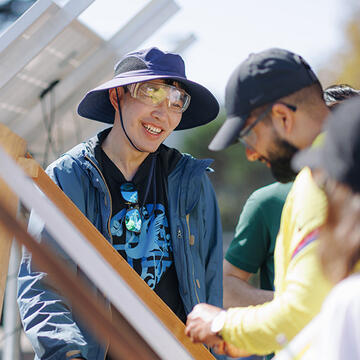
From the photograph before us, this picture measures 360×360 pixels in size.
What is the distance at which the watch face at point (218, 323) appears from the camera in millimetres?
1685

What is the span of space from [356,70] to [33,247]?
1866 centimetres

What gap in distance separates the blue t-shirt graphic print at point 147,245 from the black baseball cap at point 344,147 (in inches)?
47.9

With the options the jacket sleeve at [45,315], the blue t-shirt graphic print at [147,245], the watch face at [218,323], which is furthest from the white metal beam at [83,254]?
the blue t-shirt graphic print at [147,245]

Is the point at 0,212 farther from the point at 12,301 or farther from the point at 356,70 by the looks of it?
the point at 356,70

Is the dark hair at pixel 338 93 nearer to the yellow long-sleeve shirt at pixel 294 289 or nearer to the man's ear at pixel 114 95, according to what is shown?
the man's ear at pixel 114 95

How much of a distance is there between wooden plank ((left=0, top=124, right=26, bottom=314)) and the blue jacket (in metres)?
0.17

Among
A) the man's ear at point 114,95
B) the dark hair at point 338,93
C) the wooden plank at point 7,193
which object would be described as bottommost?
the dark hair at point 338,93

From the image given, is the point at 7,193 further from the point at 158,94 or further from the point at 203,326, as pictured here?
the point at 158,94

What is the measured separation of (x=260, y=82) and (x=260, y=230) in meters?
1.14

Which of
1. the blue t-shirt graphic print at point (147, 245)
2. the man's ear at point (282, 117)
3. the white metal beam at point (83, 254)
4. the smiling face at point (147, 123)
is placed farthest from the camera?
the smiling face at point (147, 123)

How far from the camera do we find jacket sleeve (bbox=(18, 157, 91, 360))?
2.24 m

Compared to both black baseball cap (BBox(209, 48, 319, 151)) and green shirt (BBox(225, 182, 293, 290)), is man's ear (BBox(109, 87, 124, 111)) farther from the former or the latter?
black baseball cap (BBox(209, 48, 319, 151))

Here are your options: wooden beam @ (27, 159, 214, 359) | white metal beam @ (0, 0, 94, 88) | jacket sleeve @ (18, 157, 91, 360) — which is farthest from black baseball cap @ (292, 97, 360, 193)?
white metal beam @ (0, 0, 94, 88)

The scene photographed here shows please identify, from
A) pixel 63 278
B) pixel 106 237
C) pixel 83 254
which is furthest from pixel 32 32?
pixel 63 278
